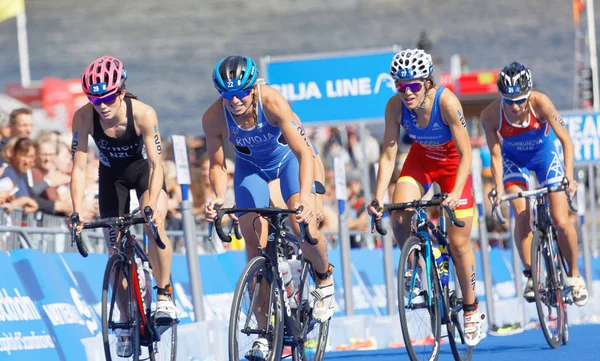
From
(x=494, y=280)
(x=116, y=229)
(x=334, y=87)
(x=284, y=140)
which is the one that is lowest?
(x=494, y=280)

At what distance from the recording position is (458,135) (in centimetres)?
916

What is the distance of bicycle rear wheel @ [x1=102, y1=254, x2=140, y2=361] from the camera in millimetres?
8273

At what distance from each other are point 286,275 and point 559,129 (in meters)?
3.93

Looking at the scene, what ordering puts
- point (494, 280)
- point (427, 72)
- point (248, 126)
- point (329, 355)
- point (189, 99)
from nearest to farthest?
1. point (248, 126)
2. point (427, 72)
3. point (329, 355)
4. point (494, 280)
5. point (189, 99)

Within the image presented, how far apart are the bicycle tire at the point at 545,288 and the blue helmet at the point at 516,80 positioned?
50.0 inches

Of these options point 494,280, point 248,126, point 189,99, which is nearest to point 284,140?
point 248,126

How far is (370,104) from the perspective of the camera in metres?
13.9

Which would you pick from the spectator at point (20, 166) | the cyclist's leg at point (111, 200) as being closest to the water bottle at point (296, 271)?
the cyclist's leg at point (111, 200)

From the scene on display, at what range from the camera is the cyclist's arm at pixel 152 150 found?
8297 mm

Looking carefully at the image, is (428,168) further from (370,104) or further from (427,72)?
(370,104)

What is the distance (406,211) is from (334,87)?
15.8ft

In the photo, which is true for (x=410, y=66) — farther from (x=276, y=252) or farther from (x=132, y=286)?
(x=132, y=286)

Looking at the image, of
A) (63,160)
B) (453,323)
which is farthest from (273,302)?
(63,160)

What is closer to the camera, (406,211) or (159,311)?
(159,311)
